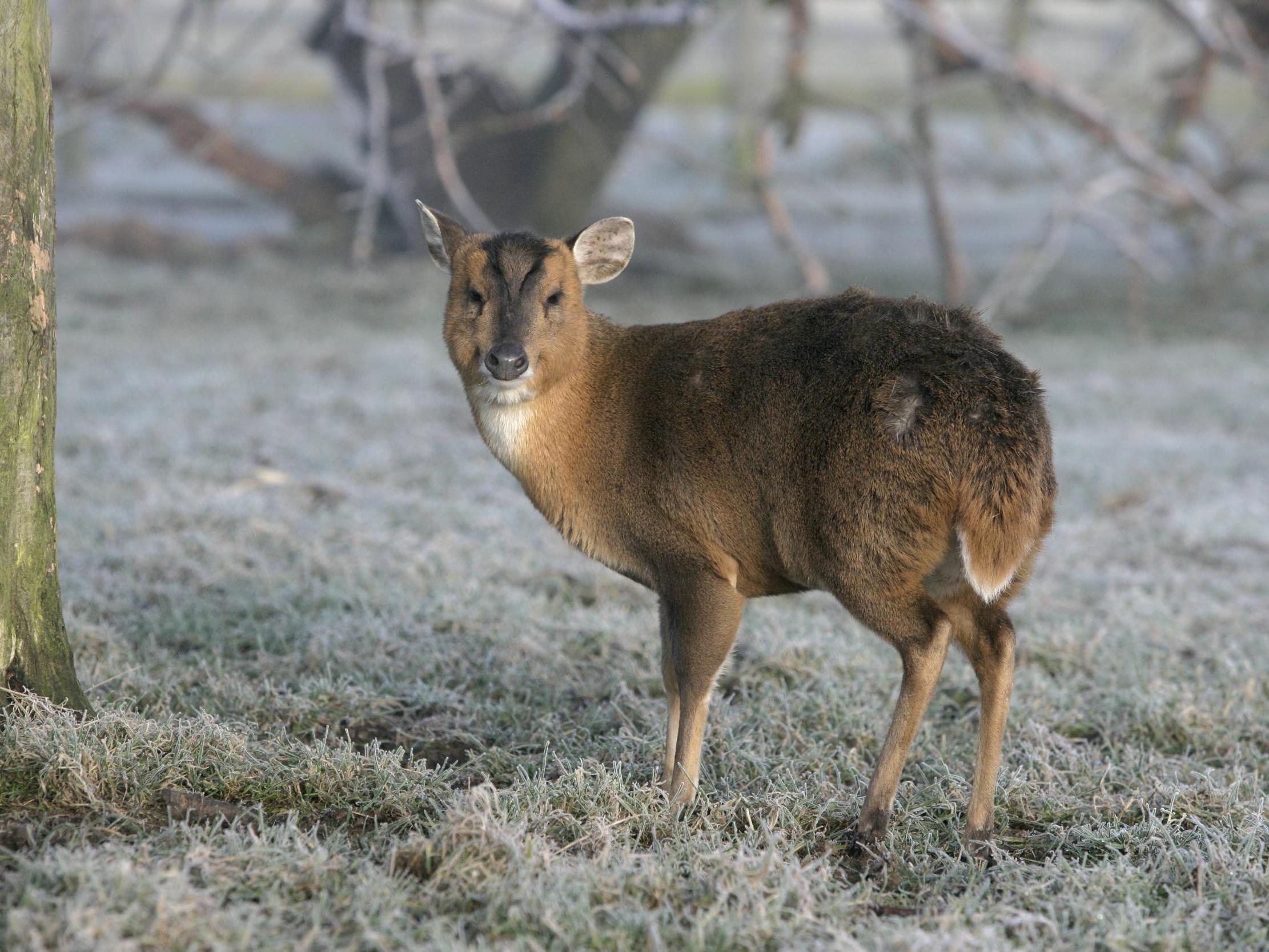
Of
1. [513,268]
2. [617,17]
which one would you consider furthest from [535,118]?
[513,268]

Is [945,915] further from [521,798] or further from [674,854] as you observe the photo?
[521,798]

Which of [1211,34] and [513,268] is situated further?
[1211,34]

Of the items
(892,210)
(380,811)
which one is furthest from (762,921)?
(892,210)

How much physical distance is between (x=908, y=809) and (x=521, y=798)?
104 cm

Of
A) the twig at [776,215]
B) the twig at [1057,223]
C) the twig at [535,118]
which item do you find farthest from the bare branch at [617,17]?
the twig at [776,215]

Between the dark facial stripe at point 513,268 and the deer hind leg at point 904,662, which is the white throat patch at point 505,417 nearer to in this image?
the dark facial stripe at point 513,268

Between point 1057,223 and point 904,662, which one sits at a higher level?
point 1057,223

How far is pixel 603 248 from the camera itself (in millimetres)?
3814

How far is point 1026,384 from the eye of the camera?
3.11 m

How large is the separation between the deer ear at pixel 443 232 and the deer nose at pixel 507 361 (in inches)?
19.9

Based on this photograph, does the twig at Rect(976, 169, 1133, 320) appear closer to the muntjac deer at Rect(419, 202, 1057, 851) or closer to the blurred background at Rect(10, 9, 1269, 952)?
the blurred background at Rect(10, 9, 1269, 952)

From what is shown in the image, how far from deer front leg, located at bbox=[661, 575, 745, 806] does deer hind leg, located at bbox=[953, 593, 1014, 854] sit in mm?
653

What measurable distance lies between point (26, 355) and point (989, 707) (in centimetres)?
264

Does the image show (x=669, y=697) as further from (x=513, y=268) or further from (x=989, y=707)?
(x=513, y=268)
